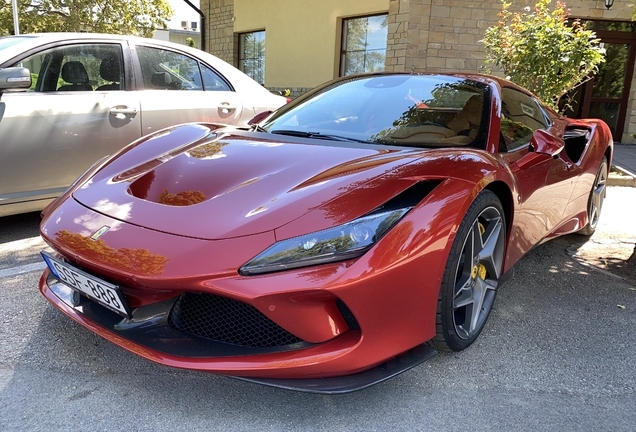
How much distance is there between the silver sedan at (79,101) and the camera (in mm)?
3289

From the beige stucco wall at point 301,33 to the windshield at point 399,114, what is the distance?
7.53 meters

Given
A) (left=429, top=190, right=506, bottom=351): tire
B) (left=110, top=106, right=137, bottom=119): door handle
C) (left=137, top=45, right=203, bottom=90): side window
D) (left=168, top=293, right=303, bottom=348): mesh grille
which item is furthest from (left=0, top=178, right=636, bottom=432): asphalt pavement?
(left=137, top=45, right=203, bottom=90): side window

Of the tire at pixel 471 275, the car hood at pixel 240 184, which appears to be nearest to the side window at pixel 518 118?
the tire at pixel 471 275

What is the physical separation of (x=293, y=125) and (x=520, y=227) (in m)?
1.29

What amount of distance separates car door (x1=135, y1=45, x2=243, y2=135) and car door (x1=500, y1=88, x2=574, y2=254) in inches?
95.4

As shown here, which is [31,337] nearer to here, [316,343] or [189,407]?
[189,407]

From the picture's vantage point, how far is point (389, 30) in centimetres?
967

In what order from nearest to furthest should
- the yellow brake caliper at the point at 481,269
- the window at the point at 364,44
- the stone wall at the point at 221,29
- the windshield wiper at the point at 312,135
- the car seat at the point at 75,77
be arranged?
the yellow brake caliper at the point at 481,269, the windshield wiper at the point at 312,135, the car seat at the point at 75,77, the window at the point at 364,44, the stone wall at the point at 221,29

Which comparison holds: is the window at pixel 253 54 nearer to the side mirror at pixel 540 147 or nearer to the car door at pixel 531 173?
the car door at pixel 531 173

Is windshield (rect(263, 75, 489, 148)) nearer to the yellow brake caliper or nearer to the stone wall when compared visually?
the yellow brake caliper

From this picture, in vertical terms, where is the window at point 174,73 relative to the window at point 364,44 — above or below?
below

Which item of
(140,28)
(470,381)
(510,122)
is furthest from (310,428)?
(140,28)

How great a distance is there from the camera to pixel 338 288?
5.08 feet

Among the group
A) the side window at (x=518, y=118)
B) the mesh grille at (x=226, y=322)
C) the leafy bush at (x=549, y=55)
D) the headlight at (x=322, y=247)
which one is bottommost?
the mesh grille at (x=226, y=322)
